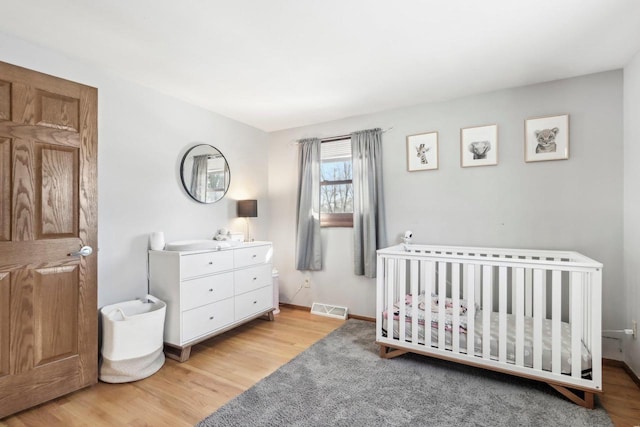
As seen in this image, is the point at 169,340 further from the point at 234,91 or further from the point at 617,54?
the point at 617,54

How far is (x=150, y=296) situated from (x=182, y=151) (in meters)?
1.38

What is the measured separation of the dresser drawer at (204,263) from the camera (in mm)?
2439

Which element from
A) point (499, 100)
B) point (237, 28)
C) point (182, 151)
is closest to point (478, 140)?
point (499, 100)

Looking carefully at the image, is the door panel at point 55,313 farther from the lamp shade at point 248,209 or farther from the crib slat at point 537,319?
the crib slat at point 537,319

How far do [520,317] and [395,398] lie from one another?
3.19 feet

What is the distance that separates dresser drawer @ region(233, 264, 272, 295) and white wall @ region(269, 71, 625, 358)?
27.3 inches

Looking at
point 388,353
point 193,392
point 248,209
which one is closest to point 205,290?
point 193,392

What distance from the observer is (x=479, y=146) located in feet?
9.37

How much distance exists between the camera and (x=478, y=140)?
2861mm

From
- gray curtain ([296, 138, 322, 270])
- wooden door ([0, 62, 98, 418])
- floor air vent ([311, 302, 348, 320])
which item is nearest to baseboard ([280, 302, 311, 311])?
floor air vent ([311, 302, 348, 320])

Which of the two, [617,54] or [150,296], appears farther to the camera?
[150,296]

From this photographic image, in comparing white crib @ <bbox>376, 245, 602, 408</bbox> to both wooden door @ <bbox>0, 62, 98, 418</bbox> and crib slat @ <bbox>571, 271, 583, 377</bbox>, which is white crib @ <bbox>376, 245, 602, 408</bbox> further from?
wooden door @ <bbox>0, 62, 98, 418</bbox>

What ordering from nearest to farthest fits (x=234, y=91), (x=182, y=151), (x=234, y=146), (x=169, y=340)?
(x=169, y=340) → (x=234, y=91) → (x=182, y=151) → (x=234, y=146)

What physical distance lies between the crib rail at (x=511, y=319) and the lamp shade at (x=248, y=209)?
1.61 m
